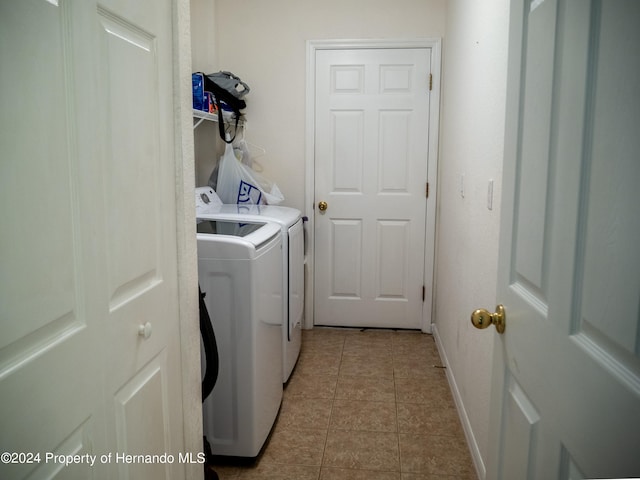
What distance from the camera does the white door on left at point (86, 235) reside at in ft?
2.30

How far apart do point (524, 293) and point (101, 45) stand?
0.97 metres

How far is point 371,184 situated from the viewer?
11.9ft

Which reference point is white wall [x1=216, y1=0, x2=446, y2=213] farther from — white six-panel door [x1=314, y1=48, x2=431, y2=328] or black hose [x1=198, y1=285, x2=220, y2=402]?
black hose [x1=198, y1=285, x2=220, y2=402]

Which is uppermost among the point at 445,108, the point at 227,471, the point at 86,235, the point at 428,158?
the point at 445,108

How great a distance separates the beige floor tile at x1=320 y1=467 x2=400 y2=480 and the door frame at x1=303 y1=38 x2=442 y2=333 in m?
1.78

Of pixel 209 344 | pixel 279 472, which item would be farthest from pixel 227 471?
A: pixel 209 344

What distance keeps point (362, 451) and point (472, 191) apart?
4.34 feet

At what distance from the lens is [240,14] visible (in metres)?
3.53

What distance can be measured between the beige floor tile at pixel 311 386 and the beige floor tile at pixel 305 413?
0.05 metres

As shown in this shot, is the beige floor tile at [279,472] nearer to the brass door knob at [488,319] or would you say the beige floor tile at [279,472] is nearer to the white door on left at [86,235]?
the white door on left at [86,235]

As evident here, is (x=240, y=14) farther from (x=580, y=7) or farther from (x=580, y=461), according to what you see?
(x=580, y=461)

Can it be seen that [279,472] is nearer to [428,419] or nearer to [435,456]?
[435,456]

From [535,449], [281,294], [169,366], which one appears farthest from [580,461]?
[281,294]

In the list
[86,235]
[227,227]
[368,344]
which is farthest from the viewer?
[368,344]
